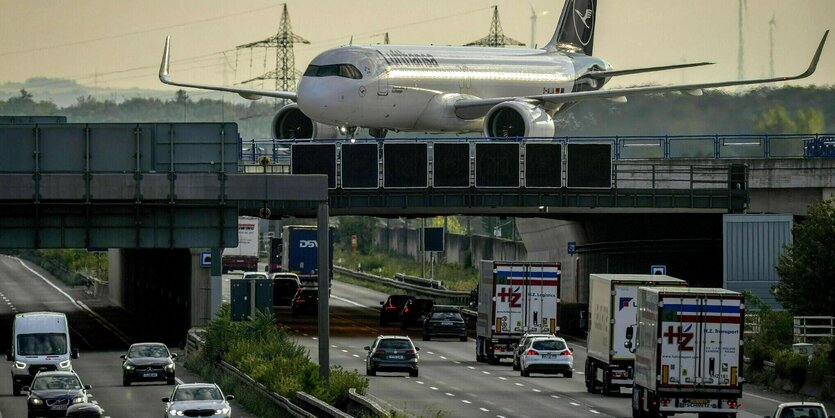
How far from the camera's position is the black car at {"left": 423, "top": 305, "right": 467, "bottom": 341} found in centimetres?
7438

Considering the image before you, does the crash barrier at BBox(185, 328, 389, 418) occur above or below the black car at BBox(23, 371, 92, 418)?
above

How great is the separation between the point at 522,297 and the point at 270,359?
43.7ft

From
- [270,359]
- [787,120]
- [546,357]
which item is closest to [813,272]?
[546,357]

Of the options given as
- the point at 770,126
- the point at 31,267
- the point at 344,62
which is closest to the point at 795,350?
the point at 344,62

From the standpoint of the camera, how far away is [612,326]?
45.8 meters

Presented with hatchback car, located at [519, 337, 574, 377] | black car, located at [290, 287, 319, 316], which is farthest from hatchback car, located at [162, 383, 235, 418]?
black car, located at [290, 287, 319, 316]

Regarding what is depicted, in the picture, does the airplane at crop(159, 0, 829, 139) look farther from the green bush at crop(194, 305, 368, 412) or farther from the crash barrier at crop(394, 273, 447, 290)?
the crash barrier at crop(394, 273, 447, 290)

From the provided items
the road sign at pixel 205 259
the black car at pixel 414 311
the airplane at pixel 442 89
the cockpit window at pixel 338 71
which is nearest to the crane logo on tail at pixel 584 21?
the airplane at pixel 442 89

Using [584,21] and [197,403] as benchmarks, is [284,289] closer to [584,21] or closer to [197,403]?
[584,21]

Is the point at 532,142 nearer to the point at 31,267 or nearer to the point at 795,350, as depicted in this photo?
the point at 795,350

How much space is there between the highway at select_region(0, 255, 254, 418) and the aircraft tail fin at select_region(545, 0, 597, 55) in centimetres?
2647

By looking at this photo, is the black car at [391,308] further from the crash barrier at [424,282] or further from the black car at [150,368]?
the black car at [150,368]

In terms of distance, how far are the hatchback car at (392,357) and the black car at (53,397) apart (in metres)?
13.8

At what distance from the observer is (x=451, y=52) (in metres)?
80.8
